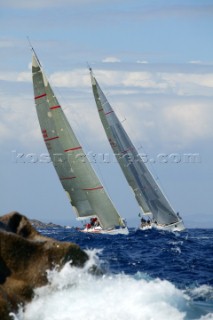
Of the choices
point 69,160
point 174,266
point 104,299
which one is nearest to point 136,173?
point 69,160

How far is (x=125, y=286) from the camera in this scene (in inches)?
773

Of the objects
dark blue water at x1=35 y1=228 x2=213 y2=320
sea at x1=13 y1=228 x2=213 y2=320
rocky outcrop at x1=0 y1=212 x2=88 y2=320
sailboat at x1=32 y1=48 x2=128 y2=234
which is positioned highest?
sailboat at x1=32 y1=48 x2=128 y2=234

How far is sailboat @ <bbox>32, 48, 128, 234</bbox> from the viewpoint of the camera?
59.7m

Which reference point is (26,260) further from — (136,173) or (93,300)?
(136,173)

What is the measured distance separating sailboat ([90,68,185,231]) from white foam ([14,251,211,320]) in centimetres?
4812

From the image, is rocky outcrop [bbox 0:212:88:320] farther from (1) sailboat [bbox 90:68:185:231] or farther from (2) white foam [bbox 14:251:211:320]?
(1) sailboat [bbox 90:68:185:231]

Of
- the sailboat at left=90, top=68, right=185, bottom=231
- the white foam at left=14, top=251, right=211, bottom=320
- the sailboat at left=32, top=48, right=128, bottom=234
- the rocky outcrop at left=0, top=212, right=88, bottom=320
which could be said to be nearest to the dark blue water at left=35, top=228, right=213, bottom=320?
the white foam at left=14, top=251, right=211, bottom=320

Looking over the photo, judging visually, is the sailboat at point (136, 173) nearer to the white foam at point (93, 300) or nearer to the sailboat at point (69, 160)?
the sailboat at point (69, 160)

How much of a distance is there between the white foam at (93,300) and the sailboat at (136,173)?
48123 mm

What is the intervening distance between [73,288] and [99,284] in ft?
2.86

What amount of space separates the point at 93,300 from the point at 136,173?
167 ft

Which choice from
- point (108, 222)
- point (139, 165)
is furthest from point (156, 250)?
point (139, 165)

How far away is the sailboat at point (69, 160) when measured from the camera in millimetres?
59719

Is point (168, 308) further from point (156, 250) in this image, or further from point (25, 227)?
point (156, 250)
